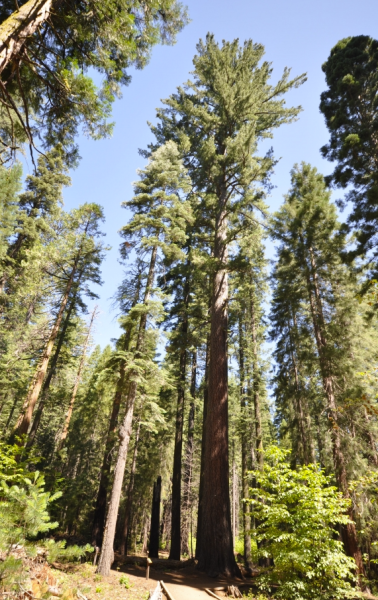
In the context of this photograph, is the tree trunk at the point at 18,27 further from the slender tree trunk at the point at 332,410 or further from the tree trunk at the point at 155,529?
the tree trunk at the point at 155,529

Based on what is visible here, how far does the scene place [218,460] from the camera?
8.59 metres

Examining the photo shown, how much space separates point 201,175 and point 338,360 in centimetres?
936

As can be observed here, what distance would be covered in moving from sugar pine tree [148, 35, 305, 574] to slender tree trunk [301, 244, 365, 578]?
10.9ft

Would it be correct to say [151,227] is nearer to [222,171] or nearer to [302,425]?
[222,171]

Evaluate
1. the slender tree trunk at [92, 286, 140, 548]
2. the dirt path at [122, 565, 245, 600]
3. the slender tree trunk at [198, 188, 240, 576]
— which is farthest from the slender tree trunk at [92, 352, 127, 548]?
the dirt path at [122, 565, 245, 600]

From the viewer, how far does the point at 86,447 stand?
23.8 m

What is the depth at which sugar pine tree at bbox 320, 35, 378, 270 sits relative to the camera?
999 centimetres

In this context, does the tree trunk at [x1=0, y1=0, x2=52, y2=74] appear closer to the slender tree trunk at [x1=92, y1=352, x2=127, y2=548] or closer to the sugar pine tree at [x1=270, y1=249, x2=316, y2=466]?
the slender tree trunk at [x1=92, y1=352, x2=127, y2=548]

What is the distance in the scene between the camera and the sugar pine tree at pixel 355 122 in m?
9.99

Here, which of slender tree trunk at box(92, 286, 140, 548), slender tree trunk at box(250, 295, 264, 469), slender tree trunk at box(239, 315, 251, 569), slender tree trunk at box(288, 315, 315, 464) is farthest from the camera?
slender tree trunk at box(239, 315, 251, 569)

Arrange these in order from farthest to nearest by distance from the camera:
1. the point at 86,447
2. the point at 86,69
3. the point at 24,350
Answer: the point at 86,447 → the point at 24,350 → the point at 86,69

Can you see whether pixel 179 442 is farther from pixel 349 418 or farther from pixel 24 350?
pixel 24 350

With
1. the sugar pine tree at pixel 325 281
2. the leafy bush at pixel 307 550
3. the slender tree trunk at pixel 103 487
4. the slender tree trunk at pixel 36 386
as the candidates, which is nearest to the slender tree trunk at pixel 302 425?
the sugar pine tree at pixel 325 281

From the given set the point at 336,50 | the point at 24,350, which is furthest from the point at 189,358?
the point at 336,50
